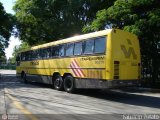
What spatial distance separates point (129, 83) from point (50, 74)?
6.81m

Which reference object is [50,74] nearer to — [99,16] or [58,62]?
[58,62]

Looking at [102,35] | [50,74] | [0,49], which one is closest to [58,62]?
[50,74]

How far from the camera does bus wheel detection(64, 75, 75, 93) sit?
17.2m

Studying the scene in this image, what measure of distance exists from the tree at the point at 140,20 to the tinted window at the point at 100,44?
Answer: 388cm

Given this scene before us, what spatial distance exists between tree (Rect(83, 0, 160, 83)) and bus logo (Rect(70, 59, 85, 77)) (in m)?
3.90

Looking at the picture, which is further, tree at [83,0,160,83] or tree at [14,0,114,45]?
tree at [14,0,114,45]

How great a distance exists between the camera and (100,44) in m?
14.9

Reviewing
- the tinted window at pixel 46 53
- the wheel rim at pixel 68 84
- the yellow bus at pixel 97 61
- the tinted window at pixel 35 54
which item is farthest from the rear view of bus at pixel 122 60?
the tinted window at pixel 35 54

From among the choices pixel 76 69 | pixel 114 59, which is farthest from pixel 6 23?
pixel 114 59

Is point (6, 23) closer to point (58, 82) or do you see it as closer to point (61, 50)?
point (61, 50)

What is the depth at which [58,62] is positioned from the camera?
19094mm

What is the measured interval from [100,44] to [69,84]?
3.76 metres

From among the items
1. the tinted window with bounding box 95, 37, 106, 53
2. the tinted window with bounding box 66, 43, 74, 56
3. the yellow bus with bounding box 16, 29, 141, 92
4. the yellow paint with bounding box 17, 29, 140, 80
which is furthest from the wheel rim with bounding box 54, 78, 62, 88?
the tinted window with bounding box 95, 37, 106, 53

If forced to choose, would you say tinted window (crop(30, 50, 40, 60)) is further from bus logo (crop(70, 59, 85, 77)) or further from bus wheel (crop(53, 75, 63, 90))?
bus logo (crop(70, 59, 85, 77))
